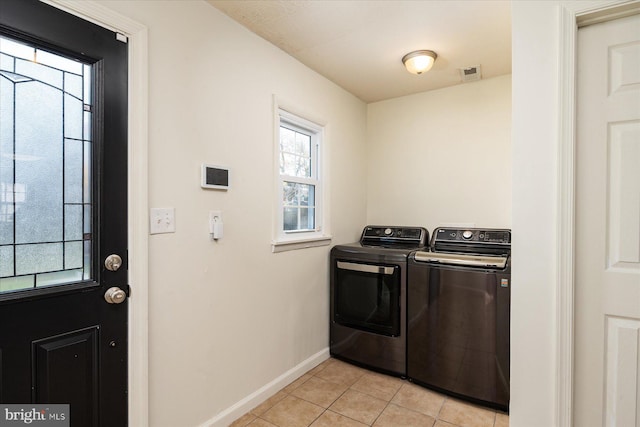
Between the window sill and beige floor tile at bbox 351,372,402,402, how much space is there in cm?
114

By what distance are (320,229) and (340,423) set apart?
1.50m

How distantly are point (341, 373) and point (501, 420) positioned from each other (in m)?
1.16

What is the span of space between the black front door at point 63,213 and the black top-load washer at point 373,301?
176 centimetres

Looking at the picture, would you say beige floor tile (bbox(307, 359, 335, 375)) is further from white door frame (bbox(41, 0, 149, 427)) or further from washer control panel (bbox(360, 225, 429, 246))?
white door frame (bbox(41, 0, 149, 427))

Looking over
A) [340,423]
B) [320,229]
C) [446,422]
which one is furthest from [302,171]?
[446,422]

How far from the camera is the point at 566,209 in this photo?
142 centimetres

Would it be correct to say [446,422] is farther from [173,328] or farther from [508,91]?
[508,91]

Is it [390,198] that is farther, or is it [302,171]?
[390,198]

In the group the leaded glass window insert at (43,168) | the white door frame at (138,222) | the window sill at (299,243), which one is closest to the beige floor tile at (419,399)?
the window sill at (299,243)

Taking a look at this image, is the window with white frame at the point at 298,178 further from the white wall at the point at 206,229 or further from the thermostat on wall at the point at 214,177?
the thermostat on wall at the point at 214,177

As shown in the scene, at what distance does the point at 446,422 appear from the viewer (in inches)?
81.3

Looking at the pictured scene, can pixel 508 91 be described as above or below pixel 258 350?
above

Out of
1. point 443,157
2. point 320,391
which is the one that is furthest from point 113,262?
point 443,157

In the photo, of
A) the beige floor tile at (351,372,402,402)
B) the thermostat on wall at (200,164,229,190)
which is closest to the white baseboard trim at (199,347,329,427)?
the beige floor tile at (351,372,402,402)
